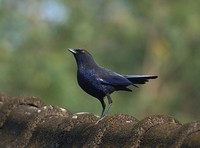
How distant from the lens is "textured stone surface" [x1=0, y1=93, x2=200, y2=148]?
15.0 feet

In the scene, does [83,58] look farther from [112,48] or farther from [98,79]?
[112,48]

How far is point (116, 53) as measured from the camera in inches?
1281

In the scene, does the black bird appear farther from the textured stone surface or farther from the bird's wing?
the textured stone surface

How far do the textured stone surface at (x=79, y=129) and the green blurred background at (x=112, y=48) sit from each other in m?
15.2

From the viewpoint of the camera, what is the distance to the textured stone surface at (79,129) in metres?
4.57

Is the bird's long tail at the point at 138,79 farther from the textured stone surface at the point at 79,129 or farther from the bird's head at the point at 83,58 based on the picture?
the textured stone surface at the point at 79,129

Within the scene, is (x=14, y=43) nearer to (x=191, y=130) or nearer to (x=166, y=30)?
(x=166, y=30)

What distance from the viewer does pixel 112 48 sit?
3303cm

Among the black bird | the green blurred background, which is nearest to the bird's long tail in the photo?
the black bird

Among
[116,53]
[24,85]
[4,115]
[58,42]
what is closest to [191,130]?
[4,115]

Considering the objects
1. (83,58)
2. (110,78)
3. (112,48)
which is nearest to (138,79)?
(110,78)

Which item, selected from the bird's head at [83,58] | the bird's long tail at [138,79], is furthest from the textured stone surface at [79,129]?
the bird's long tail at [138,79]

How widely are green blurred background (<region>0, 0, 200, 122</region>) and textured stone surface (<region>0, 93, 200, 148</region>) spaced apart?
15249 mm

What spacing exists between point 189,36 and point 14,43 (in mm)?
8059
